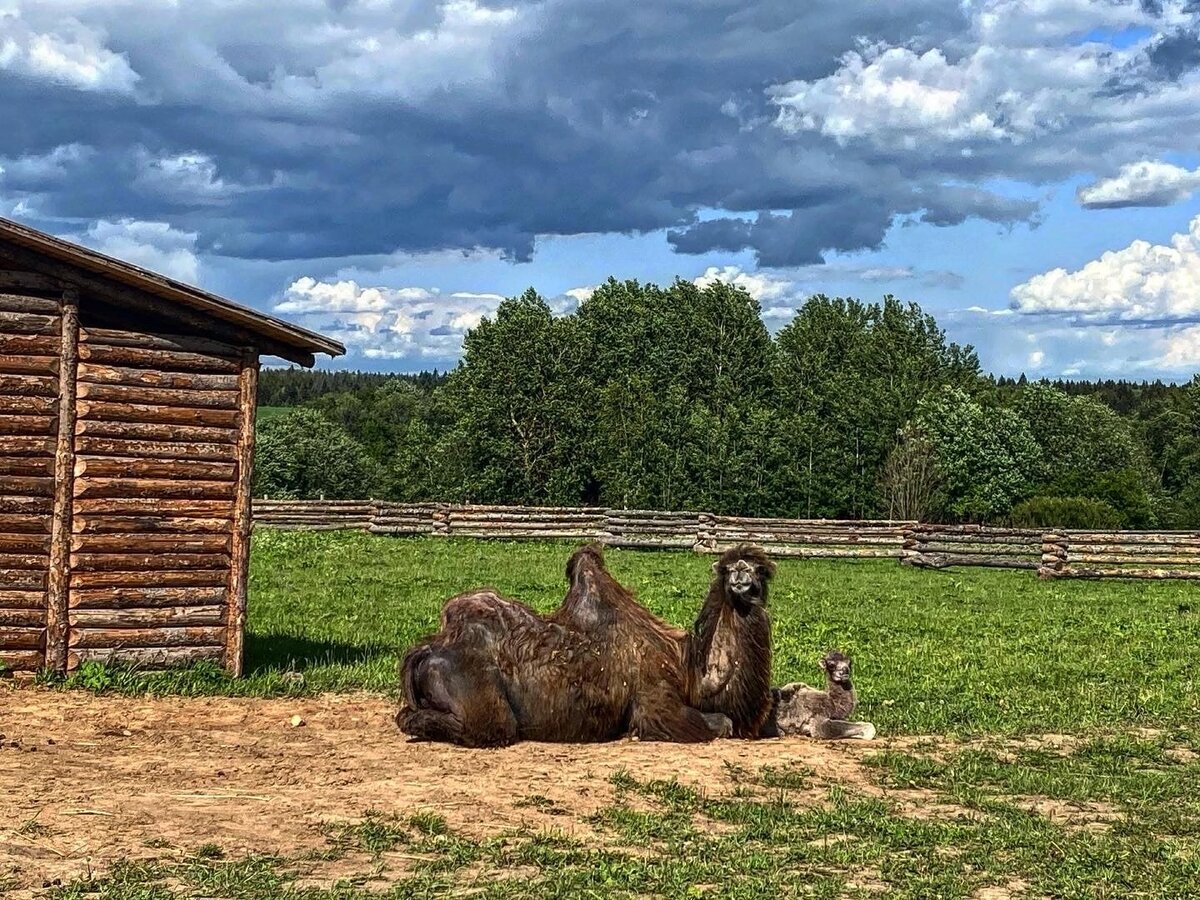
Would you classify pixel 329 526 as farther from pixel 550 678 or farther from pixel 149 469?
pixel 550 678

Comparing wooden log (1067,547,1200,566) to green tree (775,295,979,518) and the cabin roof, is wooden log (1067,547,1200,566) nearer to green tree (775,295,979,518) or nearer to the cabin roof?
the cabin roof

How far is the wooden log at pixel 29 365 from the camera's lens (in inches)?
453

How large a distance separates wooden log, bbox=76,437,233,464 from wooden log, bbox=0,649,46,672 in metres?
1.84

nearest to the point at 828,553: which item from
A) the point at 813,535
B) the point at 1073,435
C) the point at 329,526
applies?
the point at 813,535

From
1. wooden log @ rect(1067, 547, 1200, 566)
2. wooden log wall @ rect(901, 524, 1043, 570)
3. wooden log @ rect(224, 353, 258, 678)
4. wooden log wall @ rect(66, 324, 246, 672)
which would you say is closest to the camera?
wooden log wall @ rect(66, 324, 246, 672)

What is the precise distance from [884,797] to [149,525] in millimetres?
7266

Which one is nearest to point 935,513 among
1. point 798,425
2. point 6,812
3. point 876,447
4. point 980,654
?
point 876,447

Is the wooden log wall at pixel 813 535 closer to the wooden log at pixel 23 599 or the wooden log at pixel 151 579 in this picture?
the wooden log at pixel 151 579

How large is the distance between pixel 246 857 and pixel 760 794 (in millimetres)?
3295

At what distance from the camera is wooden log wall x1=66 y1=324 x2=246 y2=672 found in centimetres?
1176

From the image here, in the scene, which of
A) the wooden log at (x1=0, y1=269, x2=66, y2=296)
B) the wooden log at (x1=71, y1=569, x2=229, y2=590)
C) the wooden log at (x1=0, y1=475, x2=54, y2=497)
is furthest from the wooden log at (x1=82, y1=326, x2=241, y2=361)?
the wooden log at (x1=71, y1=569, x2=229, y2=590)

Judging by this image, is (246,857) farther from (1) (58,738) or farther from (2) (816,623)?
(2) (816,623)

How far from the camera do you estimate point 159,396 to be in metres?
12.1

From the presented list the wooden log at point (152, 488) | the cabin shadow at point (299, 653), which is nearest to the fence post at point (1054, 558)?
the cabin shadow at point (299, 653)
